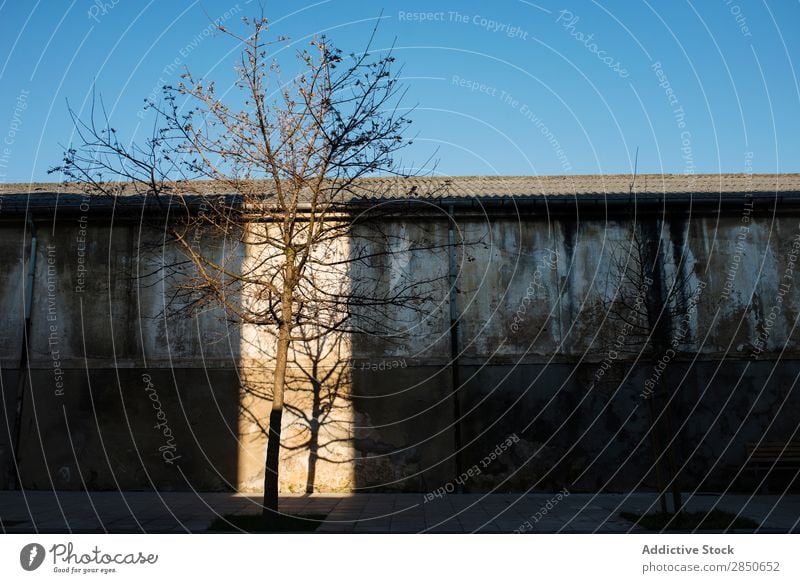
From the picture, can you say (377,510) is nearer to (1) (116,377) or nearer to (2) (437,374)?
(2) (437,374)

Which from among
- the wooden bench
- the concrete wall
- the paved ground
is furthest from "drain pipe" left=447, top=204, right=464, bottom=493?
the wooden bench

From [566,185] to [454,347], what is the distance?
250 inches

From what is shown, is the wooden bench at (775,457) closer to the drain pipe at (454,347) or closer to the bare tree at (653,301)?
the bare tree at (653,301)

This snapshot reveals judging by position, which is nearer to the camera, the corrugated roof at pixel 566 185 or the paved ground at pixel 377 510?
the paved ground at pixel 377 510

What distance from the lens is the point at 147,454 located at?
15812mm

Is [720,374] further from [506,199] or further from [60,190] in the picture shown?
[60,190]

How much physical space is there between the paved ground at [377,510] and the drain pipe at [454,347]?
1.05m

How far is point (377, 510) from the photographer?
1287 cm

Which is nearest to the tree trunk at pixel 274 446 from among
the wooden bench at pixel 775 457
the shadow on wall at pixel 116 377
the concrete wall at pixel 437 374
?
the concrete wall at pixel 437 374

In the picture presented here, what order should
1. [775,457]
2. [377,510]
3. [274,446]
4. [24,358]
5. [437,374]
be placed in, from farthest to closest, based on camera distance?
[24,358] < [437,374] < [775,457] < [377,510] < [274,446]

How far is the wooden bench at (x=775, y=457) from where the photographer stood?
15.2m

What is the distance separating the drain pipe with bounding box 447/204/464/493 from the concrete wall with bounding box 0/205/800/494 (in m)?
0.07

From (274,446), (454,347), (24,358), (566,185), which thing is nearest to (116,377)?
(24,358)

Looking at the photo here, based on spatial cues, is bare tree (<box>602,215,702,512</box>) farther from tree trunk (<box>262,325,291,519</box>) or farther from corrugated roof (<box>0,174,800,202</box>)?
tree trunk (<box>262,325,291,519</box>)
